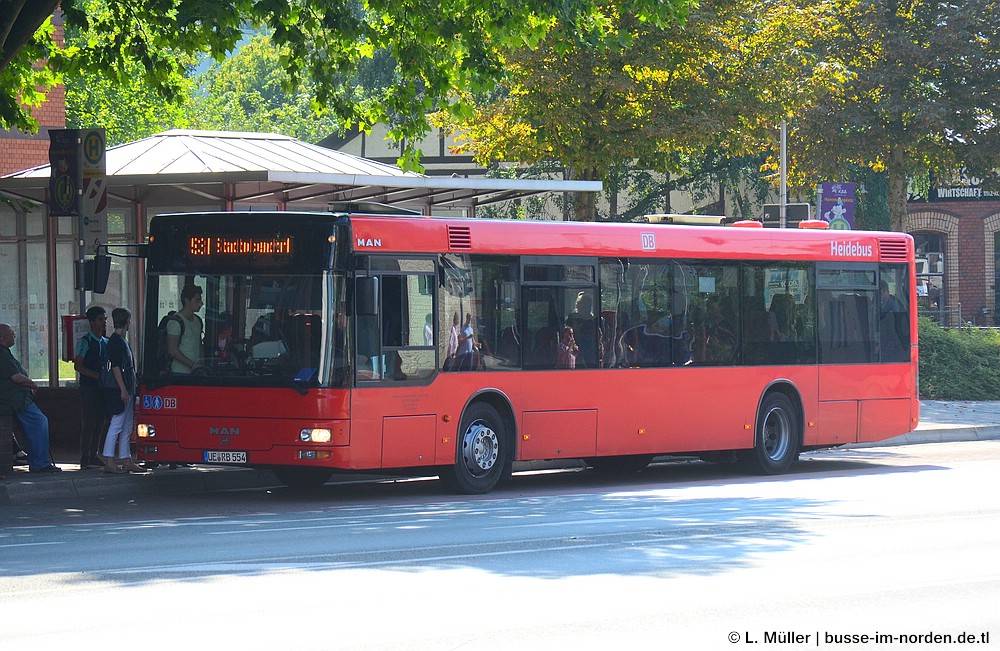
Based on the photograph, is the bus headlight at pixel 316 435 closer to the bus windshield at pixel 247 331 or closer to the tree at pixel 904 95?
the bus windshield at pixel 247 331

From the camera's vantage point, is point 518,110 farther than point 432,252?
Yes

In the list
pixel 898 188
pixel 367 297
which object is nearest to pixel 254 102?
pixel 898 188

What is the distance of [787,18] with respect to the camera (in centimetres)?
2895

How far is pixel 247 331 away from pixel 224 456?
120 cm

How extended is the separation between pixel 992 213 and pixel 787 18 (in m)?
26.4

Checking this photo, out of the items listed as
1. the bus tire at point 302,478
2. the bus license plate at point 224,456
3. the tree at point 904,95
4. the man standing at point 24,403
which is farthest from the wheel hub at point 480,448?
the tree at point 904,95

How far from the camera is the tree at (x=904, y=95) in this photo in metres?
34.7

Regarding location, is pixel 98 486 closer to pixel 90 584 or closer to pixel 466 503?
pixel 466 503

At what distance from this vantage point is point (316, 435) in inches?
583

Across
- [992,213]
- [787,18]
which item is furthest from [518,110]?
[992,213]

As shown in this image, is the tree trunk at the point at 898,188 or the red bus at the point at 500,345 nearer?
the red bus at the point at 500,345

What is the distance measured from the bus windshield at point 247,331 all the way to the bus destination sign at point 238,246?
22 cm

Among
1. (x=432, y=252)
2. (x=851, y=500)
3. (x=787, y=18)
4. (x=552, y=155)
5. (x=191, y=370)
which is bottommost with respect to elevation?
(x=851, y=500)

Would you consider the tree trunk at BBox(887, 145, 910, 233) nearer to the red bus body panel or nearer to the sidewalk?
the red bus body panel
